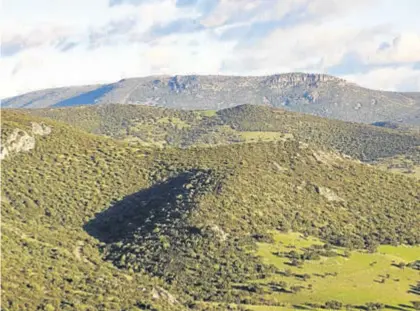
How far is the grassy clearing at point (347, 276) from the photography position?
499 ft

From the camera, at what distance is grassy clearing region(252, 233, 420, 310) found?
152 m

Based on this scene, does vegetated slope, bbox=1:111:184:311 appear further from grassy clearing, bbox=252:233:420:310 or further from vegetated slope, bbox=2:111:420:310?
grassy clearing, bbox=252:233:420:310

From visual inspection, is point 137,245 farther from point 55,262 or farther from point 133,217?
point 55,262

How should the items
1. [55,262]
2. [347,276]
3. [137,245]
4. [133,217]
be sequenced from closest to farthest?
[55,262]
[347,276]
[137,245]
[133,217]

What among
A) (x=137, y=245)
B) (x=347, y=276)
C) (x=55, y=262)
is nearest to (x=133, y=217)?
(x=137, y=245)

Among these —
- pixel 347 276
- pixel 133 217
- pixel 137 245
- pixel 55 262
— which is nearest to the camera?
pixel 55 262

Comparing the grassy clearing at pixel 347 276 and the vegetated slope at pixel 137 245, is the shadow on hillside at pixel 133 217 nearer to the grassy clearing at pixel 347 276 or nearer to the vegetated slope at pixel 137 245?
the vegetated slope at pixel 137 245

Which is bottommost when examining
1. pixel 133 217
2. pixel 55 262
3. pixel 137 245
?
pixel 137 245

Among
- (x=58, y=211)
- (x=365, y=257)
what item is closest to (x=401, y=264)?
(x=365, y=257)

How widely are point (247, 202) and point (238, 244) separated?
83.4 ft

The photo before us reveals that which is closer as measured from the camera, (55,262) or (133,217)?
(55,262)

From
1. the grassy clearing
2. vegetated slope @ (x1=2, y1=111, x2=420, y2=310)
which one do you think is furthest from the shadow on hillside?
the grassy clearing

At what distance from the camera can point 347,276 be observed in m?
166

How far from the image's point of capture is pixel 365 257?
181m
